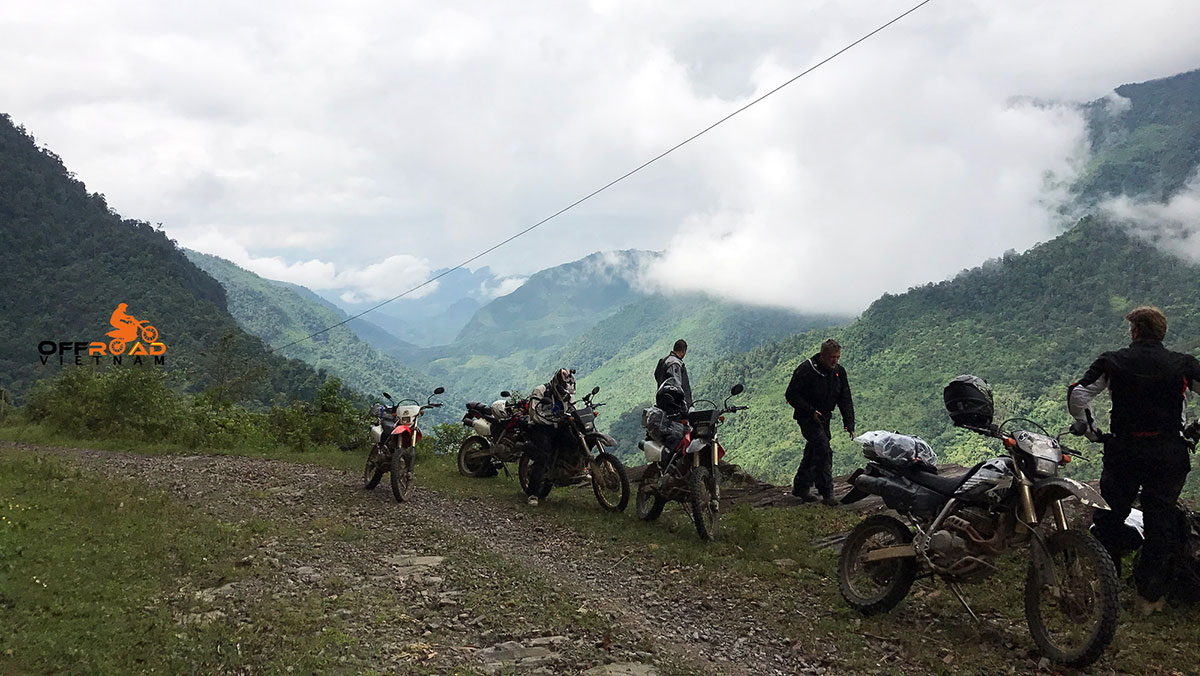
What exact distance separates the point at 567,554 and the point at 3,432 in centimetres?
1944

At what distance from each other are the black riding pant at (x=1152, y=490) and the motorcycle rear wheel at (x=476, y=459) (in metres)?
10.1

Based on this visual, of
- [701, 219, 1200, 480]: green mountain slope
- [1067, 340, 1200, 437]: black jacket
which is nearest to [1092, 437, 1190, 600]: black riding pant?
[1067, 340, 1200, 437]: black jacket

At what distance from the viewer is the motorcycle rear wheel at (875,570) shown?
19.2 ft

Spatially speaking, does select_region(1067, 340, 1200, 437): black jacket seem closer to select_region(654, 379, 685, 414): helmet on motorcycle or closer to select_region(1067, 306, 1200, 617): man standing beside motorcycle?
select_region(1067, 306, 1200, 617): man standing beside motorcycle

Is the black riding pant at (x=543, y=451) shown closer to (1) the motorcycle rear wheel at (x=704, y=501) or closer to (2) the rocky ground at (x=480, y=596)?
(2) the rocky ground at (x=480, y=596)

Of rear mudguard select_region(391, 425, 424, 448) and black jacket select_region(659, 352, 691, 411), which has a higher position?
black jacket select_region(659, 352, 691, 411)

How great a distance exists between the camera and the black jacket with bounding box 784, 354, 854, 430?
9844 mm

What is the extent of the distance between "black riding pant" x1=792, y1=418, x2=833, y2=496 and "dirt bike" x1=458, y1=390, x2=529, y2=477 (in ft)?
16.3

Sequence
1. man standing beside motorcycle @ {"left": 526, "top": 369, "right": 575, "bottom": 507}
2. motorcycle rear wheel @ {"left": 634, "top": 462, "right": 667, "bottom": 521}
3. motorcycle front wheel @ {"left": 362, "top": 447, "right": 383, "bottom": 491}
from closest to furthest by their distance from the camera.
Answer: motorcycle rear wheel @ {"left": 634, "top": 462, "right": 667, "bottom": 521}, man standing beside motorcycle @ {"left": 526, "top": 369, "right": 575, "bottom": 507}, motorcycle front wheel @ {"left": 362, "top": 447, "right": 383, "bottom": 491}

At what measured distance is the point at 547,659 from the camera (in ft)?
16.3

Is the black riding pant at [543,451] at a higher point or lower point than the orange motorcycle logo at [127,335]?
lower

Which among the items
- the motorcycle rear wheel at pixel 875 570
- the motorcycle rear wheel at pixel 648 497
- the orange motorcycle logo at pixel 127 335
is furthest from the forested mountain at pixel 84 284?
the motorcycle rear wheel at pixel 875 570

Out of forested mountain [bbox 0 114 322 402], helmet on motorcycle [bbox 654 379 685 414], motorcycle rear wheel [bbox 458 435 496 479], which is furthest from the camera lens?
forested mountain [bbox 0 114 322 402]

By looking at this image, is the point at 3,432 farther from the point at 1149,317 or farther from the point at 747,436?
the point at 747,436
